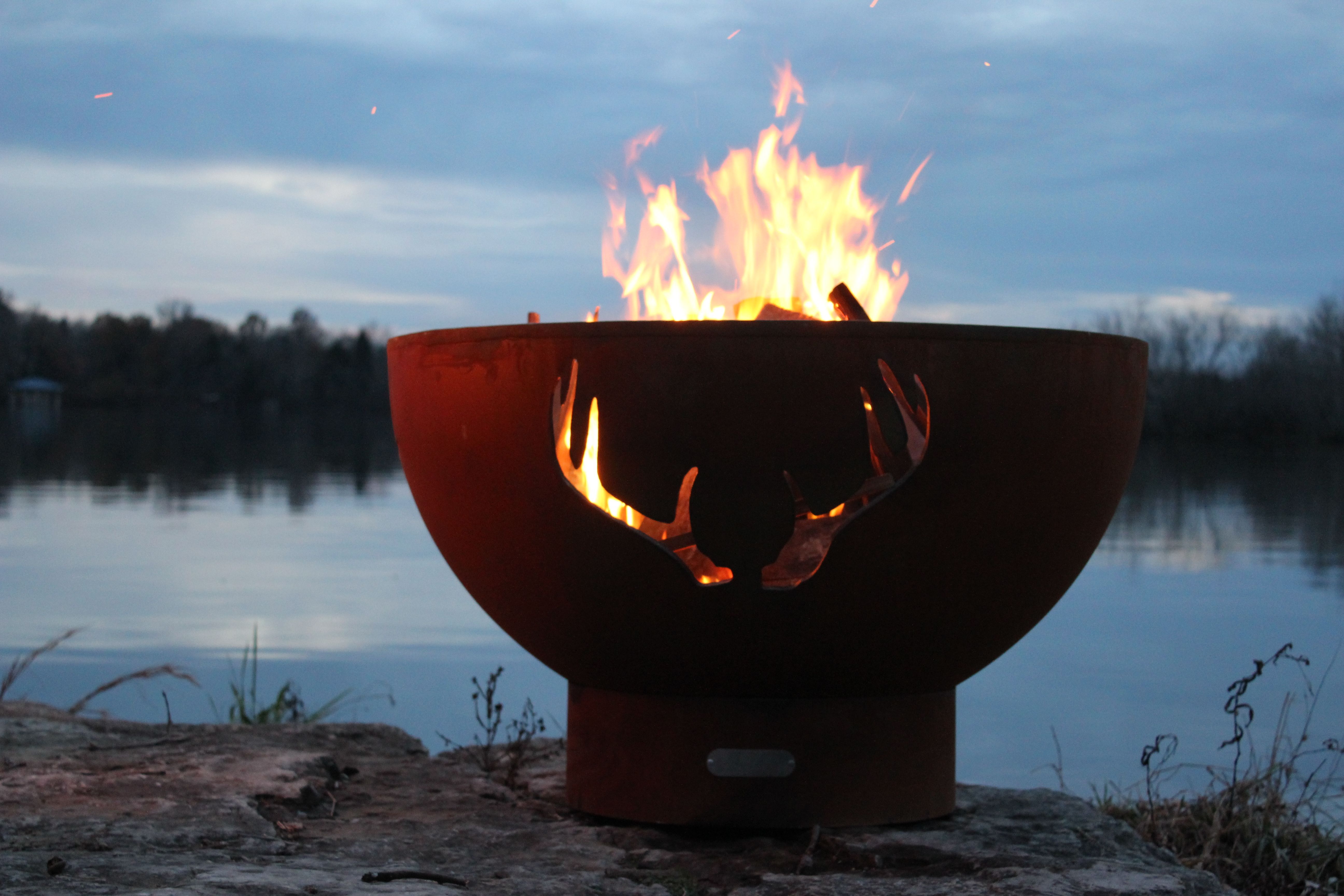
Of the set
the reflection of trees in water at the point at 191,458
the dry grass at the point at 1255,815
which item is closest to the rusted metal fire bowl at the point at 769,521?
the dry grass at the point at 1255,815

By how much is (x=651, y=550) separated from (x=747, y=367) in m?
0.38

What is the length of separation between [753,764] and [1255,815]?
1451 mm

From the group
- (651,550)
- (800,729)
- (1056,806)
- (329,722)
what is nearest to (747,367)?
(651,550)

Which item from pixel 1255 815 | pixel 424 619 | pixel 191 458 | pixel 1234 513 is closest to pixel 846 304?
pixel 1255 815

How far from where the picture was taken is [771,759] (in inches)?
101

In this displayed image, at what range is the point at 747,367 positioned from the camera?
2.23 metres

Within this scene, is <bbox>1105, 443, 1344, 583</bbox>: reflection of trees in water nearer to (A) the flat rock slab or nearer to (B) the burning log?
(A) the flat rock slab

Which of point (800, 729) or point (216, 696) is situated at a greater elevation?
point (800, 729)

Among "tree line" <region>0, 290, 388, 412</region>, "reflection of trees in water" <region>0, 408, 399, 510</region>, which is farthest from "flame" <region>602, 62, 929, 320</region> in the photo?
"tree line" <region>0, 290, 388, 412</region>

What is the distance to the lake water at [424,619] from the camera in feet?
15.4

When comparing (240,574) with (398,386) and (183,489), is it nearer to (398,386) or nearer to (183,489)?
(398,386)

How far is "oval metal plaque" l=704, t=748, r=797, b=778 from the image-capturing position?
255 centimetres

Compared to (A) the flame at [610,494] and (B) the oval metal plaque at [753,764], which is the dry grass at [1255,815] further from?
(A) the flame at [610,494]

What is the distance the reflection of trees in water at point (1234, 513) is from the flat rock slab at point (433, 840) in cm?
704
